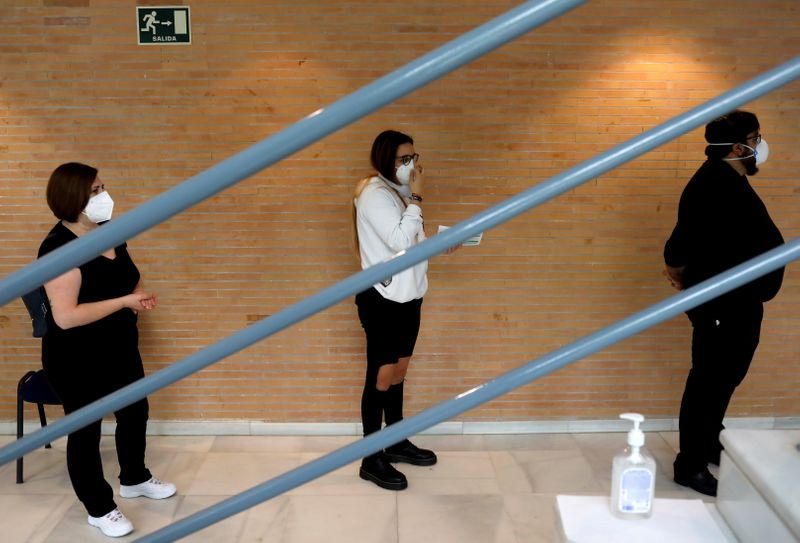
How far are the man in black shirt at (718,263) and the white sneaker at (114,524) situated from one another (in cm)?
256

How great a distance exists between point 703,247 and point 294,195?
6.73ft

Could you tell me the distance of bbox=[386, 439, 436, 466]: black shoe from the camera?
380 cm

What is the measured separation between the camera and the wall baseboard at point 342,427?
13.7ft

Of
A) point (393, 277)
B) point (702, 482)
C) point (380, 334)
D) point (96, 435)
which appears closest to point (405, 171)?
point (393, 277)

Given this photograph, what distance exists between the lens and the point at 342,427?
4.20 meters

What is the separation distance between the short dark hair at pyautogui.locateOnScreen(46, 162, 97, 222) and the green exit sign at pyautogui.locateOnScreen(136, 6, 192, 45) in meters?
1.22

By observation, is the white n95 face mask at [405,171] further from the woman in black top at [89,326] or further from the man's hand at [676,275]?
the man's hand at [676,275]

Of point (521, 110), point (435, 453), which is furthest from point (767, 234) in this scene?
point (435, 453)

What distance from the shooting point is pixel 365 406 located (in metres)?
3.58

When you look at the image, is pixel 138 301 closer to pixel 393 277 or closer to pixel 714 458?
pixel 393 277

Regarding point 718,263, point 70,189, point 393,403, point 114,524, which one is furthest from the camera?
point 393,403

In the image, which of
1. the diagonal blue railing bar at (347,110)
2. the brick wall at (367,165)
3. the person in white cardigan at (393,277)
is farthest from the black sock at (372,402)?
the diagonal blue railing bar at (347,110)

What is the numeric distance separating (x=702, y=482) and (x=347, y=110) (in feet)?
10.8

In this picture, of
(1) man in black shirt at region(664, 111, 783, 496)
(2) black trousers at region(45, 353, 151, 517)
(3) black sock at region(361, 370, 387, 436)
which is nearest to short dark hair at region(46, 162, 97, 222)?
(2) black trousers at region(45, 353, 151, 517)
